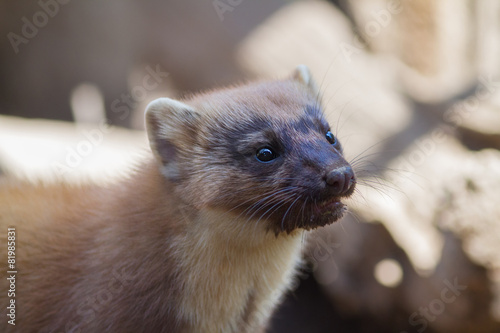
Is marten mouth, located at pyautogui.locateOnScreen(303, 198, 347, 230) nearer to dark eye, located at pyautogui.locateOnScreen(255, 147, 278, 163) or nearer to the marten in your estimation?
the marten

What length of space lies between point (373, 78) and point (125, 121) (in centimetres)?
359

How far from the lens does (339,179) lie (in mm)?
2076

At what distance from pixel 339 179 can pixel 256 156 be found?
433mm

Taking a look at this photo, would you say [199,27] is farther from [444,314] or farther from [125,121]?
[444,314]

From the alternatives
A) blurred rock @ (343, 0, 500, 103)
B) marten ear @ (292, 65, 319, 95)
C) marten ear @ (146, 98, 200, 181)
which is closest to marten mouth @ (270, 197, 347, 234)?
marten ear @ (146, 98, 200, 181)

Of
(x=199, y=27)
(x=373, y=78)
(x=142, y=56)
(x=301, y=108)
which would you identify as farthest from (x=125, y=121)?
(x=301, y=108)

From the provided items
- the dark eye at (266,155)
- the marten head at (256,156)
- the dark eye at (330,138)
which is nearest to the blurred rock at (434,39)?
the dark eye at (330,138)

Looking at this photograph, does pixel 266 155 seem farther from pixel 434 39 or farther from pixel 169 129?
pixel 434 39

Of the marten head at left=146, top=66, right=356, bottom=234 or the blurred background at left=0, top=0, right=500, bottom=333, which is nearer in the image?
the marten head at left=146, top=66, right=356, bottom=234

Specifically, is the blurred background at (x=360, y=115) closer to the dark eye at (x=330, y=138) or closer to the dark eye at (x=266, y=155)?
the dark eye at (x=330, y=138)

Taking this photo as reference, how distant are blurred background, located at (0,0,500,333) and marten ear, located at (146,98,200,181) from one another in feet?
1.46

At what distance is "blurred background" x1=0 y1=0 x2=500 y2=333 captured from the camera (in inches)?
142

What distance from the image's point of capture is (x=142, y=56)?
637 cm

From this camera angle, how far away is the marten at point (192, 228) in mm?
2260
